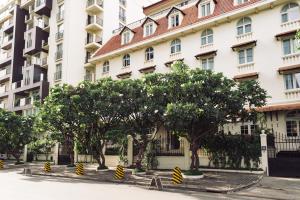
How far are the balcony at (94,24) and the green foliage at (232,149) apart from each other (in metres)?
22.3

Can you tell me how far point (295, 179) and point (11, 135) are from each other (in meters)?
24.3

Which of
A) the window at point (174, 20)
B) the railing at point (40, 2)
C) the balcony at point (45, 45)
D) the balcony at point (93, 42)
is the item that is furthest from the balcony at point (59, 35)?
the window at point (174, 20)

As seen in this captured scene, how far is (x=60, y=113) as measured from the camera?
20984 millimetres

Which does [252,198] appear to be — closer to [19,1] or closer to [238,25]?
[238,25]

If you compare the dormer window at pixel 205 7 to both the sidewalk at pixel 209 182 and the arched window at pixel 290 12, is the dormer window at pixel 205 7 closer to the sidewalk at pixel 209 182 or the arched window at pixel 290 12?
the arched window at pixel 290 12

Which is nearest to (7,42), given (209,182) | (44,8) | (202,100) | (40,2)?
(40,2)

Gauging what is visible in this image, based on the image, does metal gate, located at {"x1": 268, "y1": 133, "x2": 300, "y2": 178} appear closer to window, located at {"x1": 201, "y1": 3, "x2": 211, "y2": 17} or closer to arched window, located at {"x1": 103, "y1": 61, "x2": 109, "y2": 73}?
window, located at {"x1": 201, "y1": 3, "x2": 211, "y2": 17}

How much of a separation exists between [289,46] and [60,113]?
1720cm

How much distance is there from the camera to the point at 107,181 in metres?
16.9

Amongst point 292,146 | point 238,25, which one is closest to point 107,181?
point 292,146

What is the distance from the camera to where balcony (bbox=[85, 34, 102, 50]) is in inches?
1407

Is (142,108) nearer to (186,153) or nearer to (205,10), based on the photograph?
(186,153)

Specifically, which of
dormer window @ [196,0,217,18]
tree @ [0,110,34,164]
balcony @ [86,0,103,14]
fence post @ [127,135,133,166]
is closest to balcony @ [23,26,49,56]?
balcony @ [86,0,103,14]

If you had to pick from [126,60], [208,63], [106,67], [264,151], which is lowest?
[264,151]
